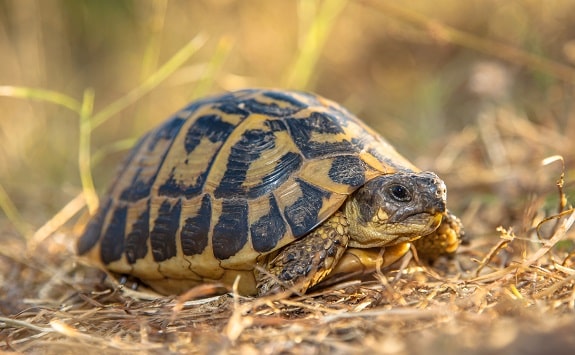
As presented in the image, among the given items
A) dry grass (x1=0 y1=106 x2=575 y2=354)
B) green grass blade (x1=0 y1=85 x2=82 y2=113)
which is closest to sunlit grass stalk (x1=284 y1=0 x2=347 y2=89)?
green grass blade (x1=0 y1=85 x2=82 y2=113)

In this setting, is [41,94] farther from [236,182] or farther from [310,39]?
[310,39]

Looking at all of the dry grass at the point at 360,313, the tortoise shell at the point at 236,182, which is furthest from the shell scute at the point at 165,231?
the dry grass at the point at 360,313

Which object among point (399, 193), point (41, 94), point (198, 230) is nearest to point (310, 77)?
point (41, 94)

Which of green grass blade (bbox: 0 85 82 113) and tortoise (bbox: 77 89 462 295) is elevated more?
green grass blade (bbox: 0 85 82 113)

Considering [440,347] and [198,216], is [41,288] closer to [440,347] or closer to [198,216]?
[198,216]

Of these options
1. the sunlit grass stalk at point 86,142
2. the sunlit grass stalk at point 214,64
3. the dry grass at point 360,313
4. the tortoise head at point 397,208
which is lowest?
the dry grass at point 360,313

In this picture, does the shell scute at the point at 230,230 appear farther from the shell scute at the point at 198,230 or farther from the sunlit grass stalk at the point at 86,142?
the sunlit grass stalk at the point at 86,142

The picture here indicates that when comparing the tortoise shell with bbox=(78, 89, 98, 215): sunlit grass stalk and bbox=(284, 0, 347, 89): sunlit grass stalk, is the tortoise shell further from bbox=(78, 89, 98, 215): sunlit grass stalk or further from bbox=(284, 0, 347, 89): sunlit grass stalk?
bbox=(284, 0, 347, 89): sunlit grass stalk
